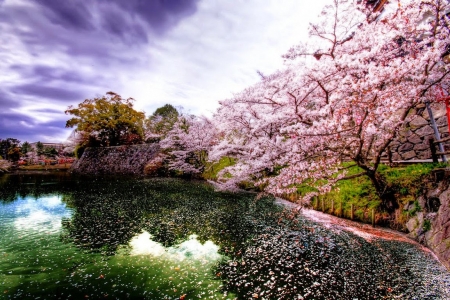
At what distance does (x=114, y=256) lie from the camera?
7035 millimetres

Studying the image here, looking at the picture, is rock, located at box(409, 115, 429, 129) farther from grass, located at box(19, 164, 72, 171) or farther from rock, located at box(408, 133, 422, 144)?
grass, located at box(19, 164, 72, 171)

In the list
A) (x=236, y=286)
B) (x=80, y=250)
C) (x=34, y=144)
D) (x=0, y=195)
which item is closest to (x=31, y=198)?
(x=0, y=195)

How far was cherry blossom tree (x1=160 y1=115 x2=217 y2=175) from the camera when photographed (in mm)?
26125

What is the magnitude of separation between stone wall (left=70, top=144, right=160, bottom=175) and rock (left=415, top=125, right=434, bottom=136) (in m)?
29.9

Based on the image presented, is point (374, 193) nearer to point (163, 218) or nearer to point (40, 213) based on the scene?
point (163, 218)

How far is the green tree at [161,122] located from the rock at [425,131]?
88.3 feet

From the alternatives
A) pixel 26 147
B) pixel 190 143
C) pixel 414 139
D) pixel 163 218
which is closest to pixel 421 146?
pixel 414 139

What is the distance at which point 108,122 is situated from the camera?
37625 mm

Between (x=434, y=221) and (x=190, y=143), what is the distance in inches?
878

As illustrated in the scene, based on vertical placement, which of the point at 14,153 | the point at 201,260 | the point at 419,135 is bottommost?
the point at 201,260

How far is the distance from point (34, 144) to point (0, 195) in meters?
48.8

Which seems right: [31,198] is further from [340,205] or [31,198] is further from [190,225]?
[340,205]

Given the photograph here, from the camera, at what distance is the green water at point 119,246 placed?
17.7ft

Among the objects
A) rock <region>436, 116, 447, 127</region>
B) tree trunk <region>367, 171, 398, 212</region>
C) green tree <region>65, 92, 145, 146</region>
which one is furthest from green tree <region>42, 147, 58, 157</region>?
rock <region>436, 116, 447, 127</region>
